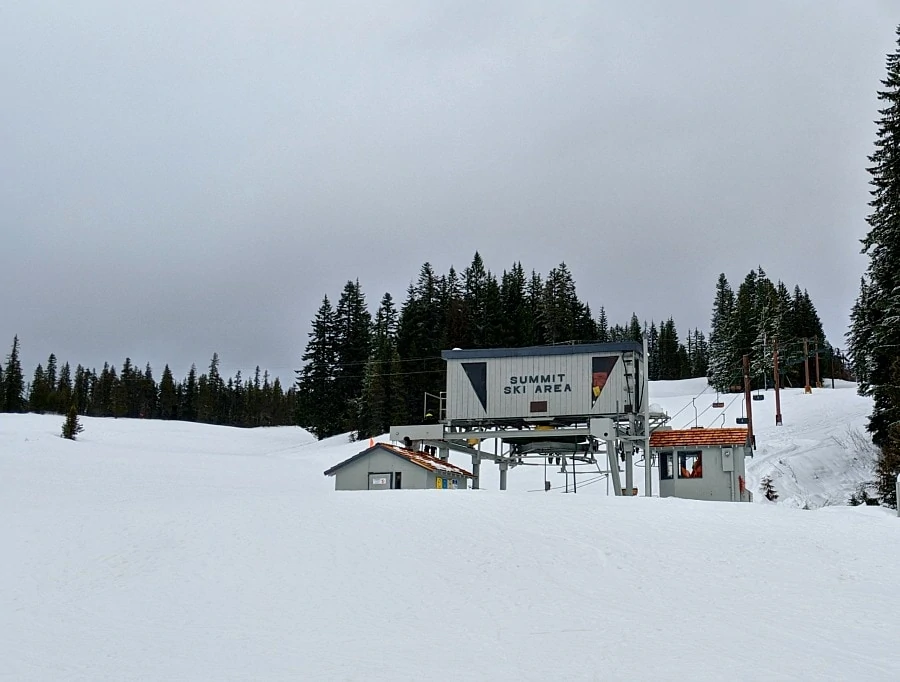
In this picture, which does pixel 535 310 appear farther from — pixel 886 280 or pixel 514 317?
pixel 886 280

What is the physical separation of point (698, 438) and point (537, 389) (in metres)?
5.93

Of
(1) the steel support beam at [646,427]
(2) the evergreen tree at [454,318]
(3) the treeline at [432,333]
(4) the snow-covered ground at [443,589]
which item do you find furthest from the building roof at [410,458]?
(2) the evergreen tree at [454,318]

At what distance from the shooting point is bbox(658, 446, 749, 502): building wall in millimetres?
29219

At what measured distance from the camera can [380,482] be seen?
31.1 meters

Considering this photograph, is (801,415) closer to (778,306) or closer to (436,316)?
(778,306)

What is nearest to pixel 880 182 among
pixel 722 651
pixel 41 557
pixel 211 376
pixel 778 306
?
pixel 722 651

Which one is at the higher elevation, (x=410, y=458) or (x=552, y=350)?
(x=552, y=350)

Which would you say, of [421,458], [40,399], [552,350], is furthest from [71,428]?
[40,399]

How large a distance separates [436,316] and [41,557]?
228 ft

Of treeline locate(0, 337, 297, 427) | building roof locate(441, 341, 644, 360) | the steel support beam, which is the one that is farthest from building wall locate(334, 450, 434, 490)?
treeline locate(0, 337, 297, 427)

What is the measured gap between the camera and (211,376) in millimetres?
152375

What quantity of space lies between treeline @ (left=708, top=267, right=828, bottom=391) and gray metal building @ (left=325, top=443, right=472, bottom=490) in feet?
173

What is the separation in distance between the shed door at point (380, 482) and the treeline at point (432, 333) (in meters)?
31.6

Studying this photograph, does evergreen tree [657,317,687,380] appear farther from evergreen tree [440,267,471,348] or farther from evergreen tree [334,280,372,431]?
evergreen tree [334,280,372,431]
